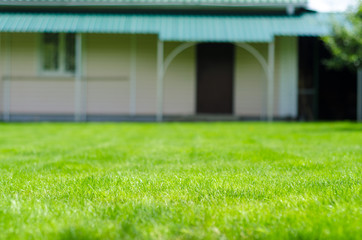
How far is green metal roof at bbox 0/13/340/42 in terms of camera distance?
44.8ft

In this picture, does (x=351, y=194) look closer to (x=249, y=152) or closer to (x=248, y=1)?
(x=249, y=152)

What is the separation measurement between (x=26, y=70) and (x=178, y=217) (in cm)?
1372

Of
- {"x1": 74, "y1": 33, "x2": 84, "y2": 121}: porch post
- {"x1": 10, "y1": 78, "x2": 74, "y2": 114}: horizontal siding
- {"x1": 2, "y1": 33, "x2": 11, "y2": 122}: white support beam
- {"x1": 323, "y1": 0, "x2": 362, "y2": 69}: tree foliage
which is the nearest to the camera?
{"x1": 323, "y1": 0, "x2": 362, "y2": 69}: tree foliage

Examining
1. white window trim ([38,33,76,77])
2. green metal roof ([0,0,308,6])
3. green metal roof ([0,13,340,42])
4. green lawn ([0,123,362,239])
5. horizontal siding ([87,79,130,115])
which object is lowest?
green lawn ([0,123,362,239])

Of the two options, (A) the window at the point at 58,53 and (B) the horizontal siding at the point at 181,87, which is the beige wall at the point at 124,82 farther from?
(A) the window at the point at 58,53

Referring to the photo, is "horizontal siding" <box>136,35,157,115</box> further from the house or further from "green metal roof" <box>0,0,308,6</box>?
"green metal roof" <box>0,0,308,6</box>

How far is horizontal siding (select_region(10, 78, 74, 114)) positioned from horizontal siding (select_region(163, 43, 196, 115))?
117 inches

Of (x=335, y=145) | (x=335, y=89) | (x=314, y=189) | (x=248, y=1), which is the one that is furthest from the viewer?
(x=335, y=89)

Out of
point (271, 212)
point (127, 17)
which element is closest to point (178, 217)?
point (271, 212)

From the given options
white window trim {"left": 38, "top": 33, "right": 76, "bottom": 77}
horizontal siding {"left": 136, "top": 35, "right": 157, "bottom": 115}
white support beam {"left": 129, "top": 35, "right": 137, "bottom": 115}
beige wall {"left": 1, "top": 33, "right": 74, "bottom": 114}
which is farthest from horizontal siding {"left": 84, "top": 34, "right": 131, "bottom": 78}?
beige wall {"left": 1, "top": 33, "right": 74, "bottom": 114}

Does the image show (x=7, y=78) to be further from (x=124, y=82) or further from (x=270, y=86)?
(x=270, y=86)

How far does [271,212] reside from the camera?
272 centimetres

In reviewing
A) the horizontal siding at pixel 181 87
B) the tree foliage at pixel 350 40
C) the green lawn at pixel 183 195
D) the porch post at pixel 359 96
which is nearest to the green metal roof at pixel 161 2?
the horizontal siding at pixel 181 87

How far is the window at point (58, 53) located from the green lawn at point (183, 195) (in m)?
9.93
